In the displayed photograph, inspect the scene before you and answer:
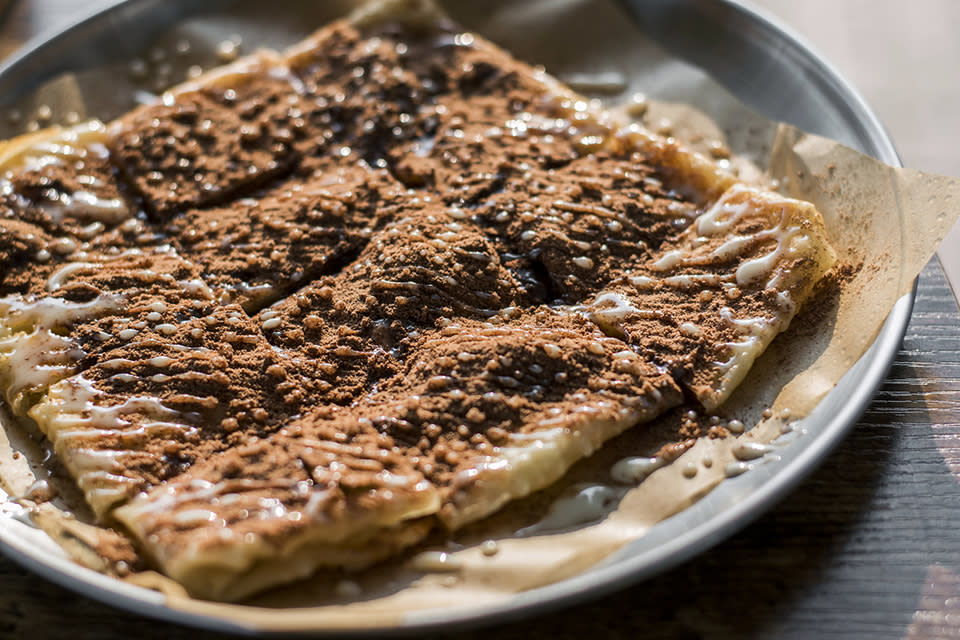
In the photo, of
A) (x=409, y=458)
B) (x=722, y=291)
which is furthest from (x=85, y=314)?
(x=722, y=291)

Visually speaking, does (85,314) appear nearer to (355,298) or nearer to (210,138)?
(355,298)

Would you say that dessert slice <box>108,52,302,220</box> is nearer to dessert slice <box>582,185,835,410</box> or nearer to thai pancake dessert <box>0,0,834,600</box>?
thai pancake dessert <box>0,0,834,600</box>

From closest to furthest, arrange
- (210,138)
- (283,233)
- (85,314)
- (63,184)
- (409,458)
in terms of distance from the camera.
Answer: (409,458)
(85,314)
(283,233)
(63,184)
(210,138)

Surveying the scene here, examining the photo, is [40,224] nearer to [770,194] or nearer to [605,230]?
[605,230]

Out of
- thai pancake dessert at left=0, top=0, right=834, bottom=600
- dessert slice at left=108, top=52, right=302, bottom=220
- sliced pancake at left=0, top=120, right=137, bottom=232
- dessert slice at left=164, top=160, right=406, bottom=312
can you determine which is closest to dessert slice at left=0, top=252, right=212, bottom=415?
thai pancake dessert at left=0, top=0, right=834, bottom=600

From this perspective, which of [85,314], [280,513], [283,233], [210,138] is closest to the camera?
[280,513]

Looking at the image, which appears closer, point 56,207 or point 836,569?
point 836,569

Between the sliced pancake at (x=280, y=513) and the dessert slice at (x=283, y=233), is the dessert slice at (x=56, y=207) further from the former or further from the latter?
the sliced pancake at (x=280, y=513)

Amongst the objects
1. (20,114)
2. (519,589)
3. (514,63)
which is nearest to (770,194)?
(514,63)
